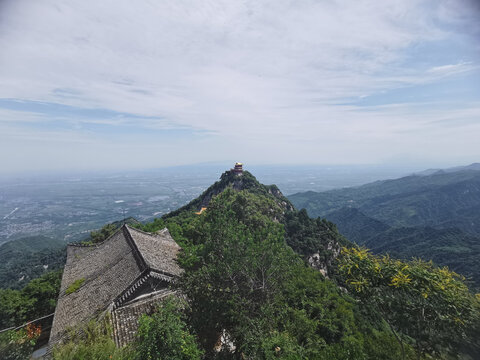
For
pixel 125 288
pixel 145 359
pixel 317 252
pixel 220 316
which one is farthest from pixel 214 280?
pixel 317 252

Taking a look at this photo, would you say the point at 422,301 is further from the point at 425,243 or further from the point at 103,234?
the point at 425,243

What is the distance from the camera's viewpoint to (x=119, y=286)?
1332cm

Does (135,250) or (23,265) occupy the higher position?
(135,250)

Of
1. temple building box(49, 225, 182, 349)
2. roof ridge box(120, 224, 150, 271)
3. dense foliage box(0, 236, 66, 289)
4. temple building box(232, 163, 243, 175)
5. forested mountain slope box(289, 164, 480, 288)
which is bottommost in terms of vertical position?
forested mountain slope box(289, 164, 480, 288)

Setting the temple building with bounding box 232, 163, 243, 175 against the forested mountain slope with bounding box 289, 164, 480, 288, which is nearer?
the temple building with bounding box 232, 163, 243, 175

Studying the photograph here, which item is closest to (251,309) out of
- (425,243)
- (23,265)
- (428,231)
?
(23,265)

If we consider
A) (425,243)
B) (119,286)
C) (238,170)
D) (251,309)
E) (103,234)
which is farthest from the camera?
(425,243)

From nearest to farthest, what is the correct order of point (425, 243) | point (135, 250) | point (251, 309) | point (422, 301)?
point (251, 309) → point (422, 301) → point (135, 250) → point (425, 243)

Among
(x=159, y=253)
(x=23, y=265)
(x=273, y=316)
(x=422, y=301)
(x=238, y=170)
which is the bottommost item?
(x=23, y=265)

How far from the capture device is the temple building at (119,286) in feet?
38.7

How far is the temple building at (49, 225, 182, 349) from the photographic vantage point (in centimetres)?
1180

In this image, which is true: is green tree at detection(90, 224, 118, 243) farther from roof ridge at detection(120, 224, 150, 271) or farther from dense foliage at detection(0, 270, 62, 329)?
roof ridge at detection(120, 224, 150, 271)

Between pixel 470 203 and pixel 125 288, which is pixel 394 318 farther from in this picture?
pixel 470 203

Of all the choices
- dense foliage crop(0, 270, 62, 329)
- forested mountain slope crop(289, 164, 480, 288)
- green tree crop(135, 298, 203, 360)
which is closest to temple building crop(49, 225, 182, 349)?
green tree crop(135, 298, 203, 360)
